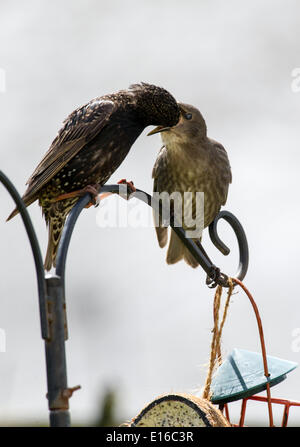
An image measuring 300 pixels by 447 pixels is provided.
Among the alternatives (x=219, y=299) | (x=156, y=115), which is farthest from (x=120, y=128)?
(x=219, y=299)

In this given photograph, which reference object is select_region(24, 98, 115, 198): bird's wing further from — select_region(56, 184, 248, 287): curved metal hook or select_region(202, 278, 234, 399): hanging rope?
select_region(202, 278, 234, 399): hanging rope

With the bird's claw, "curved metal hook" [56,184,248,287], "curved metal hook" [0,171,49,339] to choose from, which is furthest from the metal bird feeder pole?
the bird's claw

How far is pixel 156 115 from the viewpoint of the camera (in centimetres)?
440

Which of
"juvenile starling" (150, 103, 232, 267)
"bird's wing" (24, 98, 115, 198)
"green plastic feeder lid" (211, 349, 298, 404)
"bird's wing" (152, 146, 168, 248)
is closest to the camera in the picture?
"green plastic feeder lid" (211, 349, 298, 404)

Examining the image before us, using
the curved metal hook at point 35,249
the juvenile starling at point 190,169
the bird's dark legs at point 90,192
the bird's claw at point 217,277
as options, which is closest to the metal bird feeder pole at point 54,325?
the curved metal hook at point 35,249

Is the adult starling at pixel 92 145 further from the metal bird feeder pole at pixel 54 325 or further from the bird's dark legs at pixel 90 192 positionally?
the metal bird feeder pole at pixel 54 325

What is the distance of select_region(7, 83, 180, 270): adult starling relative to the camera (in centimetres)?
423

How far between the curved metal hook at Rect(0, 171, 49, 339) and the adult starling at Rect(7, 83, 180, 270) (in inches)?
57.7

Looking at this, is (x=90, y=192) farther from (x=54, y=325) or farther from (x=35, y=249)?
(x=54, y=325)

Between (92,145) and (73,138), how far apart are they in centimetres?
11

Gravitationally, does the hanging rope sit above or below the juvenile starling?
below

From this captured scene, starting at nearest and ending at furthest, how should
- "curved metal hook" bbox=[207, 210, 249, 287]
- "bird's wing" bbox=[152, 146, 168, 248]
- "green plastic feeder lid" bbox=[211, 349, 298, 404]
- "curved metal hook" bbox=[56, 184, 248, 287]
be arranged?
"curved metal hook" bbox=[56, 184, 248, 287] < "green plastic feeder lid" bbox=[211, 349, 298, 404] < "curved metal hook" bbox=[207, 210, 249, 287] < "bird's wing" bbox=[152, 146, 168, 248]

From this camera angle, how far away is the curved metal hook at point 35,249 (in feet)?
8.10

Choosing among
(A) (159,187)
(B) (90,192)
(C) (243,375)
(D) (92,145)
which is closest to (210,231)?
(D) (92,145)
